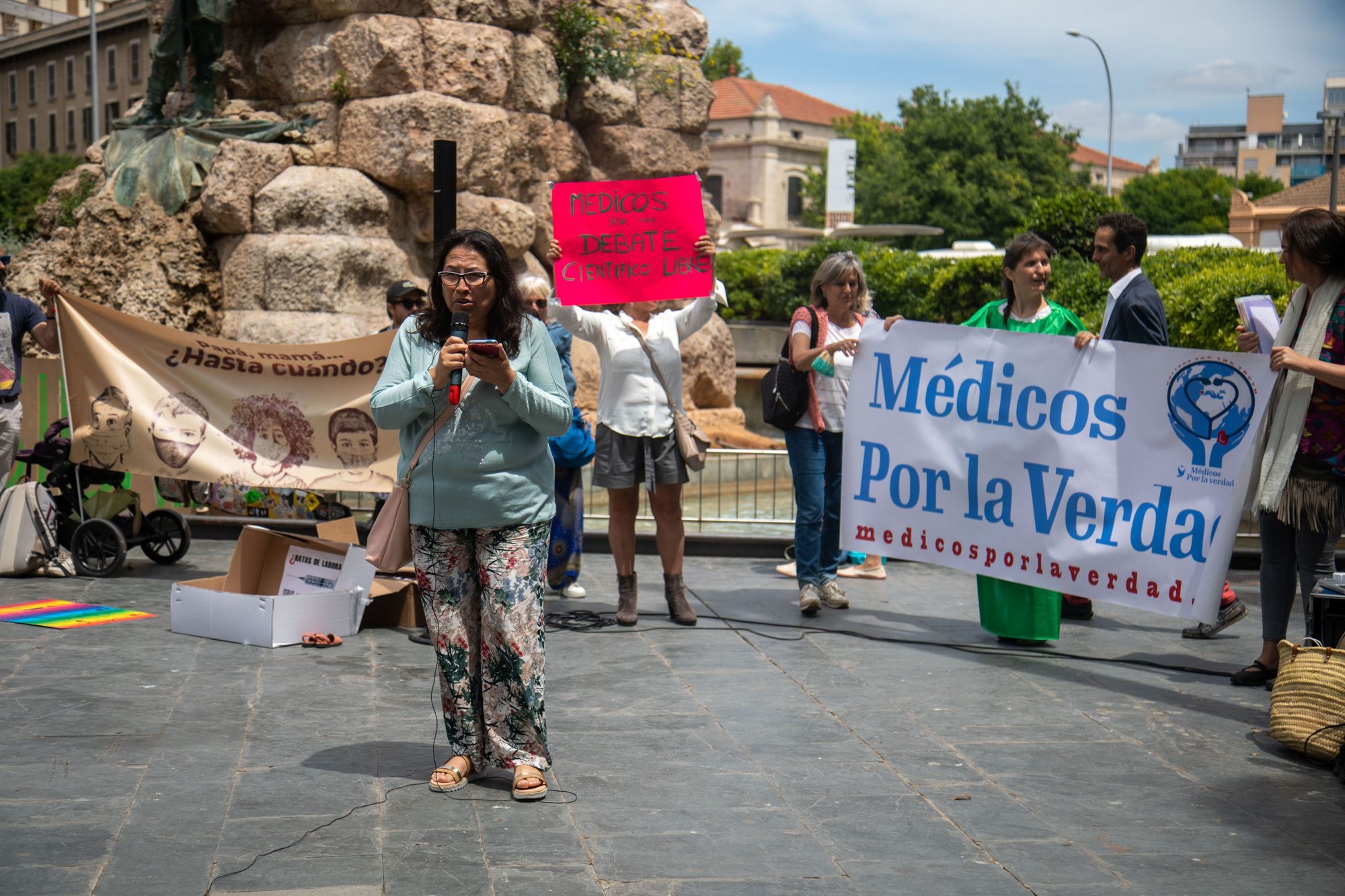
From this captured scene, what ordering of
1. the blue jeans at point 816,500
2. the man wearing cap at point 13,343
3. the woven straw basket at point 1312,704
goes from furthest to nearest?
the man wearing cap at point 13,343 → the blue jeans at point 816,500 → the woven straw basket at point 1312,704

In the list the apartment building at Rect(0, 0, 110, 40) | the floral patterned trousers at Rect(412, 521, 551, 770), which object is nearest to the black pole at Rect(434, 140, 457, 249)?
the floral patterned trousers at Rect(412, 521, 551, 770)

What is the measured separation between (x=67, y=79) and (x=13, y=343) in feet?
252

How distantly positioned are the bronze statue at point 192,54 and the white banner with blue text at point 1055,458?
9042 mm

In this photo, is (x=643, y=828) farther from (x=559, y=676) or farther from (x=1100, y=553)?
(x=1100, y=553)

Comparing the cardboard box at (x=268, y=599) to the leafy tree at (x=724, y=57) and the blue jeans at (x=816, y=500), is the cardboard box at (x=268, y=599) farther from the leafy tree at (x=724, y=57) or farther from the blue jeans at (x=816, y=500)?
the leafy tree at (x=724, y=57)

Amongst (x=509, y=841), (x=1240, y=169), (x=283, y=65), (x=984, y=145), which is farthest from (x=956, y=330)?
(x=1240, y=169)

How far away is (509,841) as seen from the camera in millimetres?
4102

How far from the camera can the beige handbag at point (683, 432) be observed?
7.19 metres

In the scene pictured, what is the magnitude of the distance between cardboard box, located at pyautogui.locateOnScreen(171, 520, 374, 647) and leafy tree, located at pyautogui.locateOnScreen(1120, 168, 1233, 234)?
81876 millimetres

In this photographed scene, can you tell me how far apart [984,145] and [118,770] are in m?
66.0

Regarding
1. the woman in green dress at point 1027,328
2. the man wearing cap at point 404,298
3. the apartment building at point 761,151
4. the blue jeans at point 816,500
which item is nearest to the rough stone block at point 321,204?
the man wearing cap at point 404,298

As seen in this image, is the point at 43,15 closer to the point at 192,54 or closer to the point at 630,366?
the point at 192,54

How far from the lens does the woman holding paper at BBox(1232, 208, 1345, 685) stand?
5.73 m

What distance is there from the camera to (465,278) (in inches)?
177
